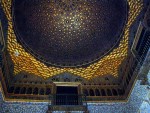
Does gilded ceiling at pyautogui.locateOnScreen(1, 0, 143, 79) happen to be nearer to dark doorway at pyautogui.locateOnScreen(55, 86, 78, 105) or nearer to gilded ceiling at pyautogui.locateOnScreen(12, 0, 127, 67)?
gilded ceiling at pyautogui.locateOnScreen(12, 0, 127, 67)

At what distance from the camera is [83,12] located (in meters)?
13.7

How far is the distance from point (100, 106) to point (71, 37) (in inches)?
164

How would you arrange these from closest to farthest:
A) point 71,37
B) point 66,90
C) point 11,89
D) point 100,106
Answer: point 100,106 → point 11,89 → point 66,90 → point 71,37

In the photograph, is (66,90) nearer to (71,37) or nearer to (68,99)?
(68,99)

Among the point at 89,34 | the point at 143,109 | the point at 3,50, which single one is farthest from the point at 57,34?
the point at 143,109

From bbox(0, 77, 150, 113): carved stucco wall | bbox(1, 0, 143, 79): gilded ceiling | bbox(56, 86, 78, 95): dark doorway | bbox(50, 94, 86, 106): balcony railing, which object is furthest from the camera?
bbox(56, 86, 78, 95): dark doorway

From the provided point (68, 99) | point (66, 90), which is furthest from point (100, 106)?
point (66, 90)

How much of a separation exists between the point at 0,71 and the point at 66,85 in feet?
10.5

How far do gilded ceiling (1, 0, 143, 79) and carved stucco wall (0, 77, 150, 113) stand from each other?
1742mm

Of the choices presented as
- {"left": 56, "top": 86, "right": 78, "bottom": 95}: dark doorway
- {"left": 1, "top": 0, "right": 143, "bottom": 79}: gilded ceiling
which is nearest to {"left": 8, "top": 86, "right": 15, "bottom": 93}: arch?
{"left": 1, "top": 0, "right": 143, "bottom": 79}: gilded ceiling

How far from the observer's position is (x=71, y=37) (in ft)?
45.0

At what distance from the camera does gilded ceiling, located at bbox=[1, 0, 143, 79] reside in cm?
1157

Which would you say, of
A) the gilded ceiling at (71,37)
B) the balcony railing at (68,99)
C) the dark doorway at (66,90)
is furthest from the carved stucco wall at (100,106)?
the gilded ceiling at (71,37)

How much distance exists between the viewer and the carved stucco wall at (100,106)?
10.5 m
